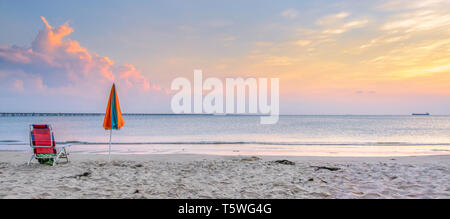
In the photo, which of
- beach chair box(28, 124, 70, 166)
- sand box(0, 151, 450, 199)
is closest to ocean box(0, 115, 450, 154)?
beach chair box(28, 124, 70, 166)

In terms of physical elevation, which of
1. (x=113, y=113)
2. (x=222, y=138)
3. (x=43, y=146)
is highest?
(x=113, y=113)

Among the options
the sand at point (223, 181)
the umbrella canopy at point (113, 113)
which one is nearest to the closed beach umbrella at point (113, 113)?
the umbrella canopy at point (113, 113)

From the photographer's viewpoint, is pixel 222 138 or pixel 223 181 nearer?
pixel 223 181

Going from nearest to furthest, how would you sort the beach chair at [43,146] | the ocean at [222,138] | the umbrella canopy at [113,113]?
the beach chair at [43,146], the umbrella canopy at [113,113], the ocean at [222,138]

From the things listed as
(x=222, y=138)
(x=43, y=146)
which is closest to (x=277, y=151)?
(x=43, y=146)

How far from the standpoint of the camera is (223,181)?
5637 millimetres

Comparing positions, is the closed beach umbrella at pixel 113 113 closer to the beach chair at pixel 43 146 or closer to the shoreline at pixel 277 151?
the beach chair at pixel 43 146

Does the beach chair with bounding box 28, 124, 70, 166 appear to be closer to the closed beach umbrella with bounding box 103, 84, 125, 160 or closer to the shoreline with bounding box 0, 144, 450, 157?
the closed beach umbrella with bounding box 103, 84, 125, 160

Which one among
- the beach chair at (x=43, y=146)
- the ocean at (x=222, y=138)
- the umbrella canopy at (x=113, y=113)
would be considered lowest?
the ocean at (x=222, y=138)

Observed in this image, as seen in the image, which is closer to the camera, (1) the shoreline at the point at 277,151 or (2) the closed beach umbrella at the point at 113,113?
(2) the closed beach umbrella at the point at 113,113

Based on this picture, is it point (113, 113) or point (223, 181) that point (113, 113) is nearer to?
point (113, 113)

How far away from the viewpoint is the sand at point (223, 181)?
463cm
